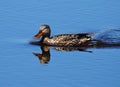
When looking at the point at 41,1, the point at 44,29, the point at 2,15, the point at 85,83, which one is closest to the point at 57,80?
the point at 85,83

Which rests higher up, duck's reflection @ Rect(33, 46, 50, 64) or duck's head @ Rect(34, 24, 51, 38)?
duck's head @ Rect(34, 24, 51, 38)

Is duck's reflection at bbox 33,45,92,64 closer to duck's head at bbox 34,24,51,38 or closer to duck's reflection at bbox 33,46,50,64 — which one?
duck's reflection at bbox 33,46,50,64

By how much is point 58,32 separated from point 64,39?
78 cm

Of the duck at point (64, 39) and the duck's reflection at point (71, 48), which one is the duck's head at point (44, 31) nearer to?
the duck at point (64, 39)

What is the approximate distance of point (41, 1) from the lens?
24.2 metres

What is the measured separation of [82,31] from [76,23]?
→ 36 centimetres

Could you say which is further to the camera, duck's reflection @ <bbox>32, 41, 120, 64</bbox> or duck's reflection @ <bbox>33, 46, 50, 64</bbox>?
duck's reflection @ <bbox>32, 41, 120, 64</bbox>

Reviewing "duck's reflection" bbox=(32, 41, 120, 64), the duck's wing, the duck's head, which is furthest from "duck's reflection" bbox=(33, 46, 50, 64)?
the duck's head

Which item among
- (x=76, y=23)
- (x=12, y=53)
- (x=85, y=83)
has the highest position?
(x=76, y=23)

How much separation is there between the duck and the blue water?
0.29 meters

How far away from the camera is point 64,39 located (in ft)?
68.8

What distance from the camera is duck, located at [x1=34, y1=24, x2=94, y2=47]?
20953 mm

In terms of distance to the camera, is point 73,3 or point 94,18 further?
point 73,3

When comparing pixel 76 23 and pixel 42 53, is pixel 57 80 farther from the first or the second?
pixel 76 23
